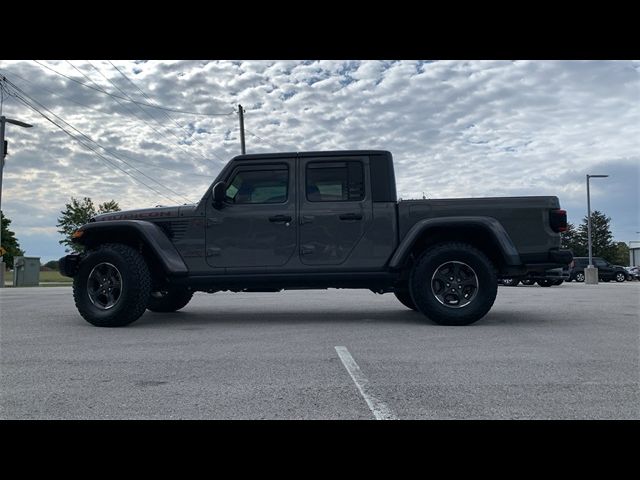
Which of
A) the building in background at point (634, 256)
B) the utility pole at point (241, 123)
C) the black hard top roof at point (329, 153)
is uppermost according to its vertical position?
the utility pole at point (241, 123)

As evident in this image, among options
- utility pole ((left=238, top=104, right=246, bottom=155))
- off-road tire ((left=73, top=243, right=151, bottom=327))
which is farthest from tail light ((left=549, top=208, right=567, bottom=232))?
utility pole ((left=238, top=104, right=246, bottom=155))

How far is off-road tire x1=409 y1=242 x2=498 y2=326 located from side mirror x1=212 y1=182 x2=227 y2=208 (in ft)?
8.67

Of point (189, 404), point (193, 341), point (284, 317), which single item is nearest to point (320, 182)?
point (284, 317)

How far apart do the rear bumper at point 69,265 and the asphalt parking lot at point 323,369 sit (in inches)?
28.8

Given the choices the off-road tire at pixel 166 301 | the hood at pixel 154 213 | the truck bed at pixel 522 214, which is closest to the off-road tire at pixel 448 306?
the truck bed at pixel 522 214

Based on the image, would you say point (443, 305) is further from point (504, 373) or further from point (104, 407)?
point (104, 407)

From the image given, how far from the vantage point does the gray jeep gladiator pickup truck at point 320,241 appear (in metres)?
6.51

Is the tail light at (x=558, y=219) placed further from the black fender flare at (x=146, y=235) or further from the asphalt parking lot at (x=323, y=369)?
the black fender flare at (x=146, y=235)

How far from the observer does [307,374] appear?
Result: 4027 millimetres

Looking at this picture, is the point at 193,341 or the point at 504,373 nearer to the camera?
the point at 504,373

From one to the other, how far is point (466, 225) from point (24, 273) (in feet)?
78.7

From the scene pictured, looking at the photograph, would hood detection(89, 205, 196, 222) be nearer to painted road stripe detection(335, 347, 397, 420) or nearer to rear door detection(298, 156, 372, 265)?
rear door detection(298, 156, 372, 265)

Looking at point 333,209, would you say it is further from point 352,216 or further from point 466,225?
point 466,225
